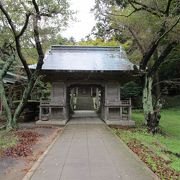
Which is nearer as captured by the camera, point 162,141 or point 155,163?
point 155,163

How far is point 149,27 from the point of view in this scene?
20391 mm

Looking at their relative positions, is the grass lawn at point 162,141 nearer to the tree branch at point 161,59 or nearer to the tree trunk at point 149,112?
the tree trunk at point 149,112

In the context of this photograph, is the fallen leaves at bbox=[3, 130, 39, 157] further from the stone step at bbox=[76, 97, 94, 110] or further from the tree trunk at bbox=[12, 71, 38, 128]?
the stone step at bbox=[76, 97, 94, 110]

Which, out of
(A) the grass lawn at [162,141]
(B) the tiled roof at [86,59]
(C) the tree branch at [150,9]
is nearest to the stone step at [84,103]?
(B) the tiled roof at [86,59]

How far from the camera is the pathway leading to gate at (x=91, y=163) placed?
889cm

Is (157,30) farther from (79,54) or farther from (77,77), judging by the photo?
(79,54)

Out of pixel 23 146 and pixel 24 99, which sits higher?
pixel 24 99

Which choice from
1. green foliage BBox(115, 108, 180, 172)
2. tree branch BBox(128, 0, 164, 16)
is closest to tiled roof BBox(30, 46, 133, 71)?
green foliage BBox(115, 108, 180, 172)

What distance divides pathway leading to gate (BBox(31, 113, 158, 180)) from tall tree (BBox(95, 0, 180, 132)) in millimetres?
6684

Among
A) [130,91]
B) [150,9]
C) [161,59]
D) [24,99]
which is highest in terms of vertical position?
[150,9]

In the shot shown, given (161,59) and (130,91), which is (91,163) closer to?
(161,59)

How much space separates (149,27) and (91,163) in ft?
39.0

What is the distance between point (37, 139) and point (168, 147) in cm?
596

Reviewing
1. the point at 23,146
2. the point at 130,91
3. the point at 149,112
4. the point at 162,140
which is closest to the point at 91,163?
the point at 23,146
